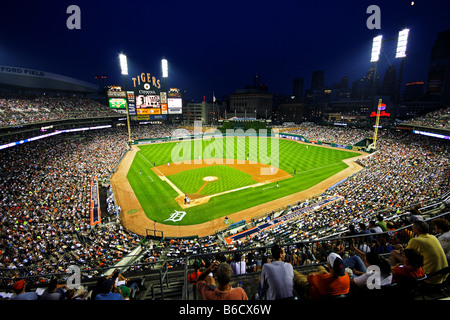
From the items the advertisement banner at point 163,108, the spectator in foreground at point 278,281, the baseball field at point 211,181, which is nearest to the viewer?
the spectator in foreground at point 278,281

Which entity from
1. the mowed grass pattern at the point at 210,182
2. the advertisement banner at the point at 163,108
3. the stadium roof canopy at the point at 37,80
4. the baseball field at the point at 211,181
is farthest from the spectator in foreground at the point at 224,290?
the advertisement banner at the point at 163,108

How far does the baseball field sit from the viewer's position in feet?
74.0

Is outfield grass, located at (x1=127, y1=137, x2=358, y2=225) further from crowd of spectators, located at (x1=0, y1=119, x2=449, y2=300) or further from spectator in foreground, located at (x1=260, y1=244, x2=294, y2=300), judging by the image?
spectator in foreground, located at (x1=260, y1=244, x2=294, y2=300)

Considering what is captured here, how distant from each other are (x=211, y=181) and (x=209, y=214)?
967 cm

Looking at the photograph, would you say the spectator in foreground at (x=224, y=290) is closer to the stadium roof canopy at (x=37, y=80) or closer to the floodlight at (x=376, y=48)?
the stadium roof canopy at (x=37, y=80)

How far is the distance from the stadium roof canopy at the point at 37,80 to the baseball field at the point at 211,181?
25978mm

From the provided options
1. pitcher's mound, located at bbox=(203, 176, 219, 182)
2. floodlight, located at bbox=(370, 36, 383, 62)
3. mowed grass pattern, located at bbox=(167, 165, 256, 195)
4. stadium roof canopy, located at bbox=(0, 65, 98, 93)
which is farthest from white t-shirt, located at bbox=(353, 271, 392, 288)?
stadium roof canopy, located at bbox=(0, 65, 98, 93)

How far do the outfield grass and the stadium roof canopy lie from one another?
27774mm

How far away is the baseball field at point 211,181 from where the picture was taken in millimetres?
22562

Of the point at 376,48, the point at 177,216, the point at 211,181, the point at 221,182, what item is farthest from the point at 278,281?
the point at 376,48

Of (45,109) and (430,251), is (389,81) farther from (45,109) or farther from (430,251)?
(430,251)
